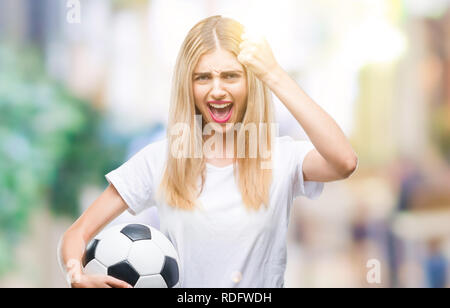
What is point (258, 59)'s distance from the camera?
184 centimetres

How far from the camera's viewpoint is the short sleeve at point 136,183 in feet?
6.50

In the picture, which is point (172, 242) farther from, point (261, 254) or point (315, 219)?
point (315, 219)

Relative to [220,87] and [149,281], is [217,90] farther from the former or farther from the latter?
[149,281]

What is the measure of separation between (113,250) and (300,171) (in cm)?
66

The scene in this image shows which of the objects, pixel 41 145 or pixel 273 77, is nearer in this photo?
pixel 273 77

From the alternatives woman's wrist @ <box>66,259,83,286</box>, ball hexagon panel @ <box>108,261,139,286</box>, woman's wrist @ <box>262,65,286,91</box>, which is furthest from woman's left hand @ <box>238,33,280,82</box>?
woman's wrist @ <box>66,259,83,286</box>

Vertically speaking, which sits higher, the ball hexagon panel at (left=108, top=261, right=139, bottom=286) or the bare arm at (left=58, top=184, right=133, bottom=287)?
the bare arm at (left=58, top=184, right=133, bottom=287)

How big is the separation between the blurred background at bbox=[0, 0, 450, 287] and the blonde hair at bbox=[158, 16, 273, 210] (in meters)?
0.11

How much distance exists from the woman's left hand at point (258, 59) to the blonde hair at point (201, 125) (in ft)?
0.22

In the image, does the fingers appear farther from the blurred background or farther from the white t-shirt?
the blurred background

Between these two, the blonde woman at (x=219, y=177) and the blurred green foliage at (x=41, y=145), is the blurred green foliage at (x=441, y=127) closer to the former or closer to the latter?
the blonde woman at (x=219, y=177)

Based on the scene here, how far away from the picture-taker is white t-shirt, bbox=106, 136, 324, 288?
192cm

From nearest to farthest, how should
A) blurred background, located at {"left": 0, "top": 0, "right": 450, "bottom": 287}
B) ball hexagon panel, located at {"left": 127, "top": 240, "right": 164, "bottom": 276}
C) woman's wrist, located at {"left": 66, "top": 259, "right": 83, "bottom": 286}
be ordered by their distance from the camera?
1. ball hexagon panel, located at {"left": 127, "top": 240, "right": 164, "bottom": 276}
2. woman's wrist, located at {"left": 66, "top": 259, "right": 83, "bottom": 286}
3. blurred background, located at {"left": 0, "top": 0, "right": 450, "bottom": 287}

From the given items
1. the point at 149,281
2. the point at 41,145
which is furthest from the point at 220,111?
the point at 41,145
